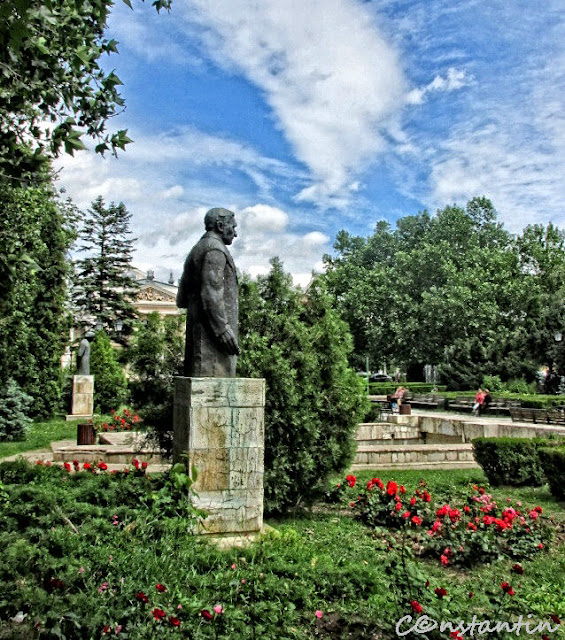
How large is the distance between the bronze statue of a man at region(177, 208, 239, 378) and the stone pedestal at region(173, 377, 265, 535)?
27 cm

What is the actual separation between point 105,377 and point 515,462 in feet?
55.9

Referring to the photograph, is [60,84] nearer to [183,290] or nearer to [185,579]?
[183,290]

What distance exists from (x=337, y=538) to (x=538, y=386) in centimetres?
3221

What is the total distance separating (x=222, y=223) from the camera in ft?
18.6

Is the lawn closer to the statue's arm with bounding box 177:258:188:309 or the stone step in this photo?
the statue's arm with bounding box 177:258:188:309

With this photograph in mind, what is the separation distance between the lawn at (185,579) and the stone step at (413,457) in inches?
234

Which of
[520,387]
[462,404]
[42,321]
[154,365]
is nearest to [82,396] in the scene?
[42,321]

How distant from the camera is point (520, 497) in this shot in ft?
28.8

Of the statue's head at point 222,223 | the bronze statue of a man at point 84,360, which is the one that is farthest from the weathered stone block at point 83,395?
the statue's head at point 222,223

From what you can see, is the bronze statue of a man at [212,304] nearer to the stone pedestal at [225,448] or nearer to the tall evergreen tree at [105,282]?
the stone pedestal at [225,448]

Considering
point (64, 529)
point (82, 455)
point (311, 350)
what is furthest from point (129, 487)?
point (82, 455)

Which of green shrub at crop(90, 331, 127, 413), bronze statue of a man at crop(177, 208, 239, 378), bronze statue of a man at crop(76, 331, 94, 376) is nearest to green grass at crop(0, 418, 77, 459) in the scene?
bronze statue of a man at crop(76, 331, 94, 376)

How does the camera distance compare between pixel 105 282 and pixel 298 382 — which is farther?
pixel 105 282

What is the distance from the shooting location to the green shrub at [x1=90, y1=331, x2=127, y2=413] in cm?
2228
